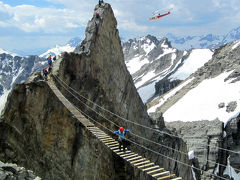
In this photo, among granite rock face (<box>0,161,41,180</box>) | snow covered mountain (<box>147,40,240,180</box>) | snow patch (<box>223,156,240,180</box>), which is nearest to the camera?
granite rock face (<box>0,161,41,180</box>)

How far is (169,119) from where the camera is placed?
3280 inches

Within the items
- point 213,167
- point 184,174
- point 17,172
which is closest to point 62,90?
point 17,172

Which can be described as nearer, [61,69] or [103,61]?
[61,69]

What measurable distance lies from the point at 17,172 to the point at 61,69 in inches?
556

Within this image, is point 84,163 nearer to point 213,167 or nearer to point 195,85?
point 213,167

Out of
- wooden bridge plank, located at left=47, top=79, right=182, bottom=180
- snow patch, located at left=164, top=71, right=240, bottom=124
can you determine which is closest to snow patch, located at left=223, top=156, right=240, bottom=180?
snow patch, located at left=164, top=71, right=240, bottom=124

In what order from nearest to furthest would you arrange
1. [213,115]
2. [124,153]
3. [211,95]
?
[124,153] → [213,115] → [211,95]

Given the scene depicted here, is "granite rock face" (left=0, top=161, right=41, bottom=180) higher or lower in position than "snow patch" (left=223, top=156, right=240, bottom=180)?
higher

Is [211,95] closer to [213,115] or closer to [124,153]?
[213,115]

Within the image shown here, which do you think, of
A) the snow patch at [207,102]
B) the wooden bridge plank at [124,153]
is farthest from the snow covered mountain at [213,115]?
the wooden bridge plank at [124,153]

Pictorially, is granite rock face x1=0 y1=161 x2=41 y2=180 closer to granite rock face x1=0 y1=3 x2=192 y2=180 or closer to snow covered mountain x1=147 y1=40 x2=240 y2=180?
granite rock face x1=0 y1=3 x2=192 y2=180

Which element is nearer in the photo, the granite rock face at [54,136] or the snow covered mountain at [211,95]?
the granite rock face at [54,136]

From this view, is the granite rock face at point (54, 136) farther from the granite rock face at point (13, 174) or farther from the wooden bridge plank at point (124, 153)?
the granite rock face at point (13, 174)

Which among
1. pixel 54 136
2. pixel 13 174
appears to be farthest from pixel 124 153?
pixel 13 174
